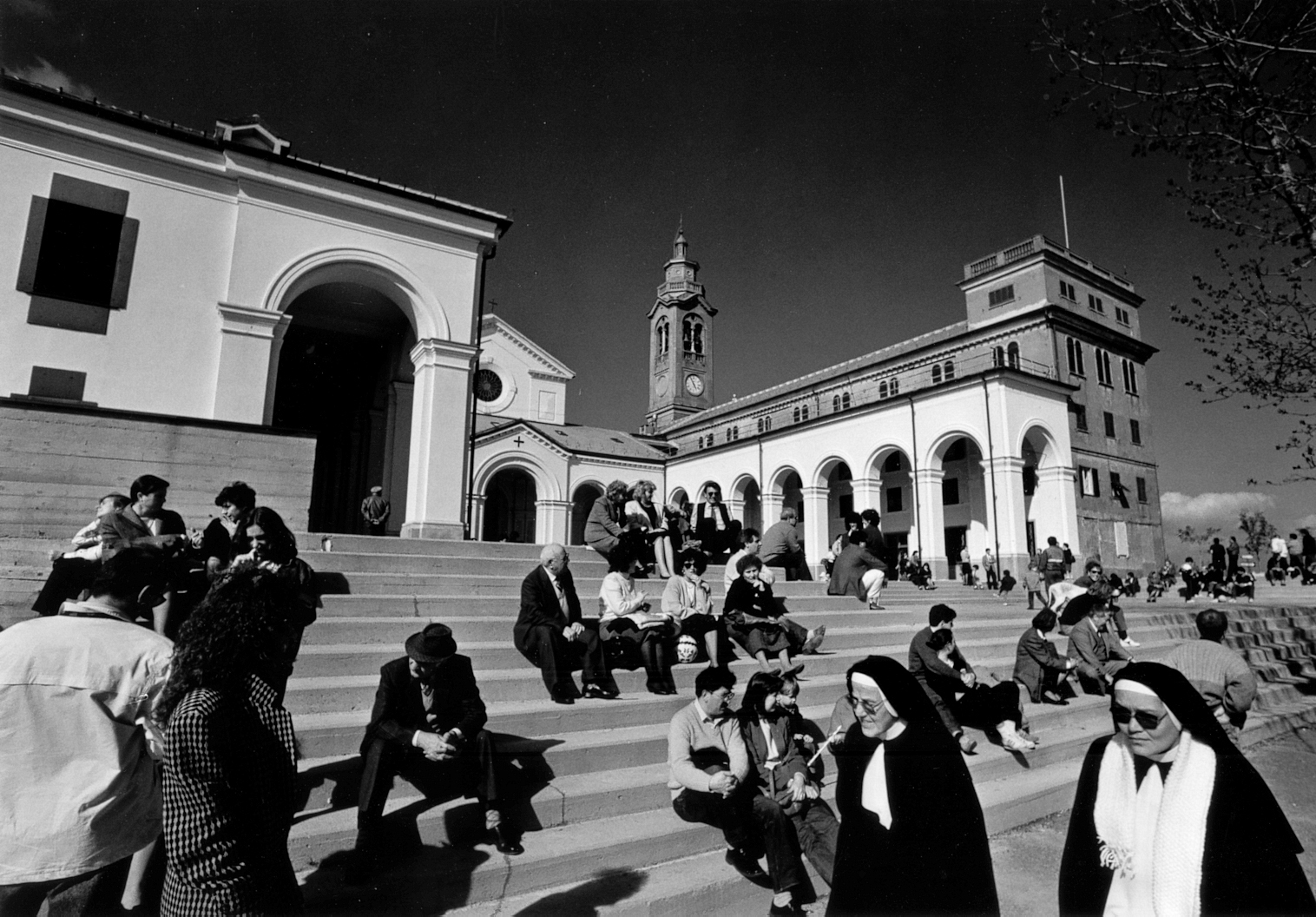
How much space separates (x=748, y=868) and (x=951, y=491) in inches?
1187

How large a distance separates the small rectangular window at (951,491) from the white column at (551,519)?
17924 mm

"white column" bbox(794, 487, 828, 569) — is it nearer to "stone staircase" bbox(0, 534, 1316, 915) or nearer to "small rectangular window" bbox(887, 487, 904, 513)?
"small rectangular window" bbox(887, 487, 904, 513)

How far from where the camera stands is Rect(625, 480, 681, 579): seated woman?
9.07 metres

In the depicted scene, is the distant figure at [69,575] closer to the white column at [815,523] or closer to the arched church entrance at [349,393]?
the arched church entrance at [349,393]

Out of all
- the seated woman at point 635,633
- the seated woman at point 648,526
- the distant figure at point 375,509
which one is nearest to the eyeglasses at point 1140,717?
the seated woman at point 635,633

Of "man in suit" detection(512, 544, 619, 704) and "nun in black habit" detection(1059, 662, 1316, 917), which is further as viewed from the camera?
"man in suit" detection(512, 544, 619, 704)

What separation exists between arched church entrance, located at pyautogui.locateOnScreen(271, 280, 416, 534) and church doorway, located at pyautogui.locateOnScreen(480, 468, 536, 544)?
19.6 m

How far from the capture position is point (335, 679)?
16.4 feet

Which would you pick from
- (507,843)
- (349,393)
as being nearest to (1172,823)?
(507,843)

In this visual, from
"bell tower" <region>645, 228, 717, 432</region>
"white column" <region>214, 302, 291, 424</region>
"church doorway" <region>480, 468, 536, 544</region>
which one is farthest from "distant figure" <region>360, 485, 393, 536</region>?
"bell tower" <region>645, 228, 717, 432</region>

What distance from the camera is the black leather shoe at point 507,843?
3.68 m

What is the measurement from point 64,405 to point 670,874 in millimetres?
9357

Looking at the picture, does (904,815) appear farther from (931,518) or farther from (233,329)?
(931,518)

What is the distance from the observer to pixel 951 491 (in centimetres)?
3114
